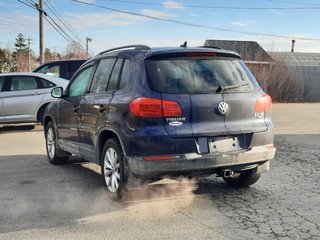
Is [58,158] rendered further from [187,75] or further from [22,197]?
[187,75]

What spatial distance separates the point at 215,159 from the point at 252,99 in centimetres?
89

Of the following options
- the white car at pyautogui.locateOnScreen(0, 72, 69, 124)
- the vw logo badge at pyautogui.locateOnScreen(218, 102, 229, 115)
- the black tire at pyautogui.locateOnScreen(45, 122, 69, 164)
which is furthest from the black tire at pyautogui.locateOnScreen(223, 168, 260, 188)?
the white car at pyautogui.locateOnScreen(0, 72, 69, 124)

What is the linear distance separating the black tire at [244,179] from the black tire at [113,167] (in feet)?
5.22

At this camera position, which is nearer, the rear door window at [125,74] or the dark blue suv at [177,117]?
the dark blue suv at [177,117]

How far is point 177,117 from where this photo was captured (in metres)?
4.54

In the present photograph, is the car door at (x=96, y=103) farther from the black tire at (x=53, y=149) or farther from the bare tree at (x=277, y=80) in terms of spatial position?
the bare tree at (x=277, y=80)

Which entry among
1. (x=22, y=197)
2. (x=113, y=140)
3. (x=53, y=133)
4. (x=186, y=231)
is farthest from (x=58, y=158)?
(x=186, y=231)

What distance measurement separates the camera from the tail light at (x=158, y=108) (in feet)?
14.8

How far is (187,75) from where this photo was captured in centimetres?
479

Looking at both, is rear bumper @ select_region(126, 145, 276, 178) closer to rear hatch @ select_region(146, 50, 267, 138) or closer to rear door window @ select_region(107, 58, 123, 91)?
rear hatch @ select_region(146, 50, 267, 138)

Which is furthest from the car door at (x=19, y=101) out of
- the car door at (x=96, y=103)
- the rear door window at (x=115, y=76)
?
the rear door window at (x=115, y=76)

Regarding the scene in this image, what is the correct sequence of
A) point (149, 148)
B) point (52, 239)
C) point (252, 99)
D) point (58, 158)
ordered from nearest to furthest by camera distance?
point (52, 239) → point (149, 148) → point (252, 99) → point (58, 158)

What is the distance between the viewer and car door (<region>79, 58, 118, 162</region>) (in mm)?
5309

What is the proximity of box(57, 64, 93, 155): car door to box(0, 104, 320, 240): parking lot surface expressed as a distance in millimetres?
541
